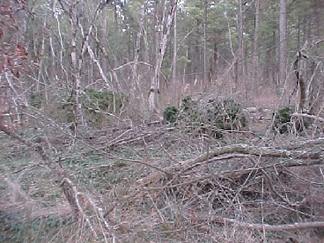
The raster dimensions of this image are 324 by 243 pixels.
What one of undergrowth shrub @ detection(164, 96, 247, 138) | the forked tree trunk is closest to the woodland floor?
undergrowth shrub @ detection(164, 96, 247, 138)

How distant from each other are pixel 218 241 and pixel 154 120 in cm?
438

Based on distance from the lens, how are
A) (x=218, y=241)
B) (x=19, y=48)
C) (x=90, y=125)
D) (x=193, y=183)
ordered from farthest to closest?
(x=90, y=125) < (x=193, y=183) < (x=218, y=241) < (x=19, y=48)

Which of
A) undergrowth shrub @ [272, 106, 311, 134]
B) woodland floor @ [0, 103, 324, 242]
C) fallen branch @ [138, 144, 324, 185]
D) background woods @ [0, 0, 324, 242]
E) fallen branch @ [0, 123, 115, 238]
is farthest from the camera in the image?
undergrowth shrub @ [272, 106, 311, 134]

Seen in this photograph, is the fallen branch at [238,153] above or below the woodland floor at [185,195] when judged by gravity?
above

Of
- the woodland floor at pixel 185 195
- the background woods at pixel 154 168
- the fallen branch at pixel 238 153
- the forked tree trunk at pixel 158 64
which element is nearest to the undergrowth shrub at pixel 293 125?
the background woods at pixel 154 168

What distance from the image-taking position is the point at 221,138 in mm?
6594

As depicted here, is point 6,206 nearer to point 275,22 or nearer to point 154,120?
point 154,120

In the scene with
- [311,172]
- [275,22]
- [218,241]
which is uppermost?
[275,22]

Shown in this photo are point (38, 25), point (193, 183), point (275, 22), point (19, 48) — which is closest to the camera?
point (19, 48)

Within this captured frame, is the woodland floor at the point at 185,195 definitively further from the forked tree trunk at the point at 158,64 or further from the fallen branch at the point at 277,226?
the forked tree trunk at the point at 158,64

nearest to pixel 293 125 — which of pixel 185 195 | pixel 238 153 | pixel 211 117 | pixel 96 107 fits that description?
pixel 211 117

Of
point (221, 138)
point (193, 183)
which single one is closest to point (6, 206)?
point (193, 183)

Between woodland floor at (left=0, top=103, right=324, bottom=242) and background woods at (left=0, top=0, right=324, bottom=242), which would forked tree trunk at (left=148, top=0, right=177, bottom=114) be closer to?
background woods at (left=0, top=0, right=324, bottom=242)

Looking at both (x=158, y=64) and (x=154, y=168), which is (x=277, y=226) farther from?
(x=158, y=64)
